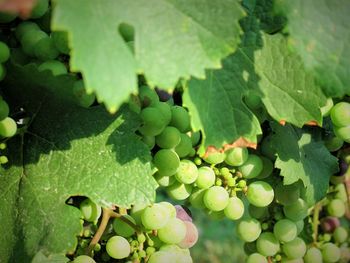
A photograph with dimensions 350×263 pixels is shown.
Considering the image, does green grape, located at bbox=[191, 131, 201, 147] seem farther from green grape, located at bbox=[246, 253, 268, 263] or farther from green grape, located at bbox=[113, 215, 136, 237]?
green grape, located at bbox=[246, 253, 268, 263]

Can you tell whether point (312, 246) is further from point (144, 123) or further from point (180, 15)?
point (180, 15)

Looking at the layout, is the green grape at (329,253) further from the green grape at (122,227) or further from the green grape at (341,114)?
the green grape at (122,227)

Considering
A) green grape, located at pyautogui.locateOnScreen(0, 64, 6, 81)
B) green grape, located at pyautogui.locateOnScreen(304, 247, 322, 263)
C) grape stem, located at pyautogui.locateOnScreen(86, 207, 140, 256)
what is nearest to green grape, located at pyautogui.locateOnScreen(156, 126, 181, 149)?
grape stem, located at pyautogui.locateOnScreen(86, 207, 140, 256)

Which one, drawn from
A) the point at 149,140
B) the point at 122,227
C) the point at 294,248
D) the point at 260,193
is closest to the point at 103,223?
the point at 122,227

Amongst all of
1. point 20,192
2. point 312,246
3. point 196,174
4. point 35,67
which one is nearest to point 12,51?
point 35,67

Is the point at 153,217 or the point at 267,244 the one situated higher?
the point at 153,217

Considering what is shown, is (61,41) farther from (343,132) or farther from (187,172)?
(343,132)
